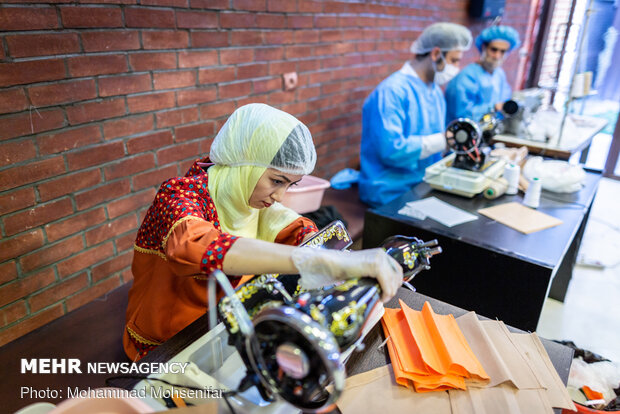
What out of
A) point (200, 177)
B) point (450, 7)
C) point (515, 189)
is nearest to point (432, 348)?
point (200, 177)

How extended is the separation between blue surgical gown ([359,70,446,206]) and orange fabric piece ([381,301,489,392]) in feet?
5.23

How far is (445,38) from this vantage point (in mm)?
2795

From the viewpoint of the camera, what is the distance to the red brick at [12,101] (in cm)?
151

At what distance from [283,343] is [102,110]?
151 cm

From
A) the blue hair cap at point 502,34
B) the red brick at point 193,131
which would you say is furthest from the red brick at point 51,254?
the blue hair cap at point 502,34

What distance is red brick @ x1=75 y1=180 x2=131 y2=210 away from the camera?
186cm

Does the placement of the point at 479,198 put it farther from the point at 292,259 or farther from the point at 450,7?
the point at 450,7

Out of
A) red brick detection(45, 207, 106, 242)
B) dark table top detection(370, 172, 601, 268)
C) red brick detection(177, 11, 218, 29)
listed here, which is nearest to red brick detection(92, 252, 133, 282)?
red brick detection(45, 207, 106, 242)

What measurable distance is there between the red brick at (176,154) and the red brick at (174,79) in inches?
12.1

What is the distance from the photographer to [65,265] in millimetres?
1878

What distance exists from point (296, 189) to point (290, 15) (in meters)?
1.15

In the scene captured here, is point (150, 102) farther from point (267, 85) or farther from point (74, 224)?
point (267, 85)

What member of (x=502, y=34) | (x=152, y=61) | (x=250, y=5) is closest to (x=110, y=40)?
(x=152, y=61)

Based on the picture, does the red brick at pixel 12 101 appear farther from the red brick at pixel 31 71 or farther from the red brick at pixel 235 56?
the red brick at pixel 235 56
